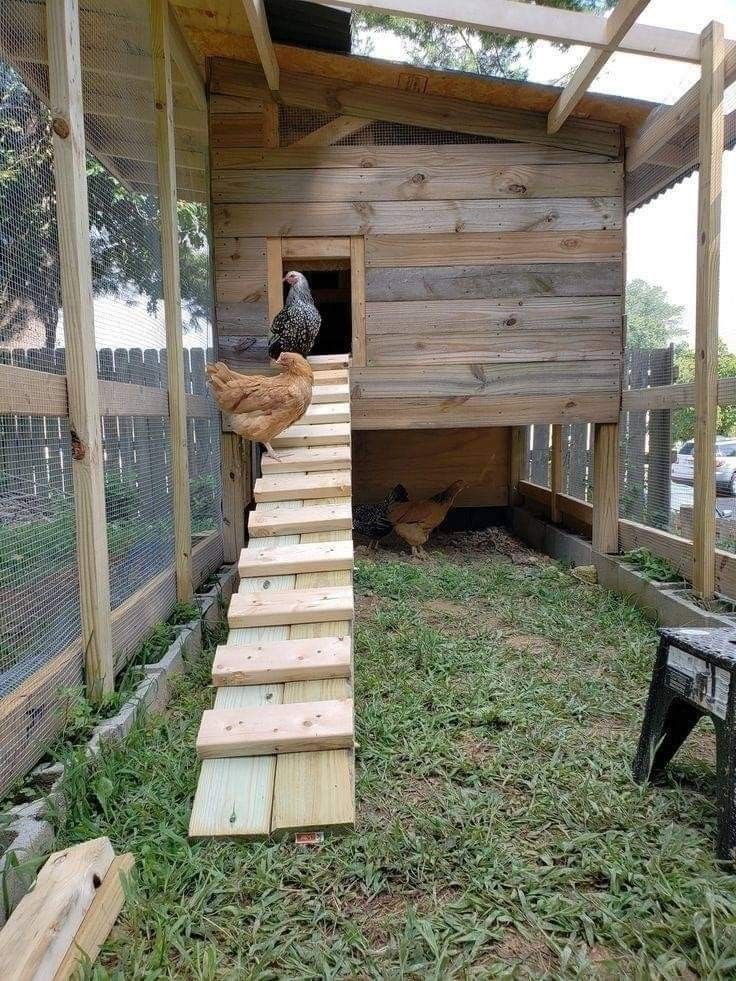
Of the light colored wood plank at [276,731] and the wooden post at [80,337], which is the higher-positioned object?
the wooden post at [80,337]

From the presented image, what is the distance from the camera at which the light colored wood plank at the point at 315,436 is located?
3.36 metres

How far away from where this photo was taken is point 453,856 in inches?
59.8

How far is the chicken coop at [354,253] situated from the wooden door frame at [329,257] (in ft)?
0.05

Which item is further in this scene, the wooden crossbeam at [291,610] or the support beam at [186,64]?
the support beam at [186,64]

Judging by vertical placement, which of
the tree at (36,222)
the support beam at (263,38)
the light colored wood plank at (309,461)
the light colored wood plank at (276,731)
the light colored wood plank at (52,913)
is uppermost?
the support beam at (263,38)

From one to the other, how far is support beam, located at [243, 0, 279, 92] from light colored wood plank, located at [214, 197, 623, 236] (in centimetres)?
67

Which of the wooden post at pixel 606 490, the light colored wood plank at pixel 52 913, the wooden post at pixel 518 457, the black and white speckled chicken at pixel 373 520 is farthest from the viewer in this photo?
the wooden post at pixel 518 457

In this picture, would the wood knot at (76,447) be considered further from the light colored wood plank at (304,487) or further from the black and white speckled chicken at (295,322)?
the black and white speckled chicken at (295,322)

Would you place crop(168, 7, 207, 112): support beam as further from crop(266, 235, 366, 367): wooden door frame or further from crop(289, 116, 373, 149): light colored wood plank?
crop(266, 235, 366, 367): wooden door frame

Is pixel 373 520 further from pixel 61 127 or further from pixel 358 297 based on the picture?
pixel 61 127

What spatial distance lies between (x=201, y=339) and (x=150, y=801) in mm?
2588

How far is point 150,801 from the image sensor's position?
1.70 m

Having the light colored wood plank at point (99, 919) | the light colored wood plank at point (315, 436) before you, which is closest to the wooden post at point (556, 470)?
the light colored wood plank at point (315, 436)

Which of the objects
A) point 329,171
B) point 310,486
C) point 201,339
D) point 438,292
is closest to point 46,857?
point 310,486
